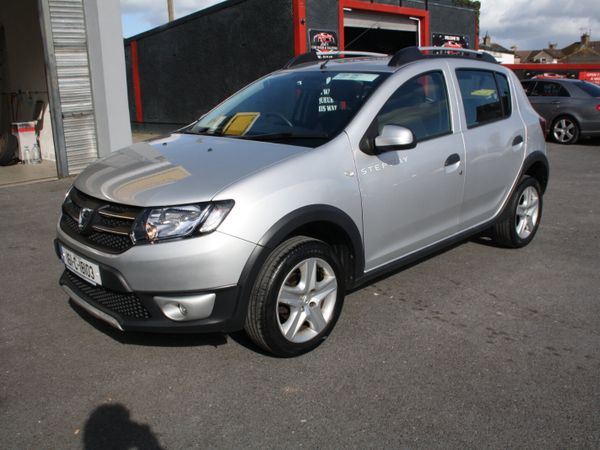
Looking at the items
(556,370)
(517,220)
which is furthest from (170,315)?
(517,220)

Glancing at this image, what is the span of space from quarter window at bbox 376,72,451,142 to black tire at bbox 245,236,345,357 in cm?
100

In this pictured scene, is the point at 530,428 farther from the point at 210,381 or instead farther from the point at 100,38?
the point at 100,38

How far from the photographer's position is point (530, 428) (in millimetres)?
2775

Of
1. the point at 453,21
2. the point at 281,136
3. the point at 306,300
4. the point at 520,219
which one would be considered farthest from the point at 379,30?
the point at 306,300

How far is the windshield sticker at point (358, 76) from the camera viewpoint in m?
4.05

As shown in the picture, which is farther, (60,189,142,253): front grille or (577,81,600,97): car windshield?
(577,81,600,97): car windshield

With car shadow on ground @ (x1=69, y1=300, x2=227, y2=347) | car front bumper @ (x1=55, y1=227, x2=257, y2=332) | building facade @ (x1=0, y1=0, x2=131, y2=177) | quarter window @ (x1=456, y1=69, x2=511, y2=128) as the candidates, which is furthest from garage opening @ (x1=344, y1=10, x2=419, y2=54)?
car front bumper @ (x1=55, y1=227, x2=257, y2=332)

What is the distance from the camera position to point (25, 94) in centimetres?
1203

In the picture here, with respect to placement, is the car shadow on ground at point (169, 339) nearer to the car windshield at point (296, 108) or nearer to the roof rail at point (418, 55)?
the car windshield at point (296, 108)

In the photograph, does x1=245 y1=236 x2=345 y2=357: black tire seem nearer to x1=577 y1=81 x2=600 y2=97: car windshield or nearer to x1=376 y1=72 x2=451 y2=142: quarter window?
x1=376 y1=72 x2=451 y2=142: quarter window

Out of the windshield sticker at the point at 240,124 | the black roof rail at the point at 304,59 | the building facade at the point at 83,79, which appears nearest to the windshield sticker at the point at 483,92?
the black roof rail at the point at 304,59

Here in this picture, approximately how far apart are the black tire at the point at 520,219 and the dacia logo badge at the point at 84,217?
3.49 metres

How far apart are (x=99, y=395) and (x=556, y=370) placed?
8.31 ft

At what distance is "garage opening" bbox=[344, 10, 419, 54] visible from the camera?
15.0 meters
